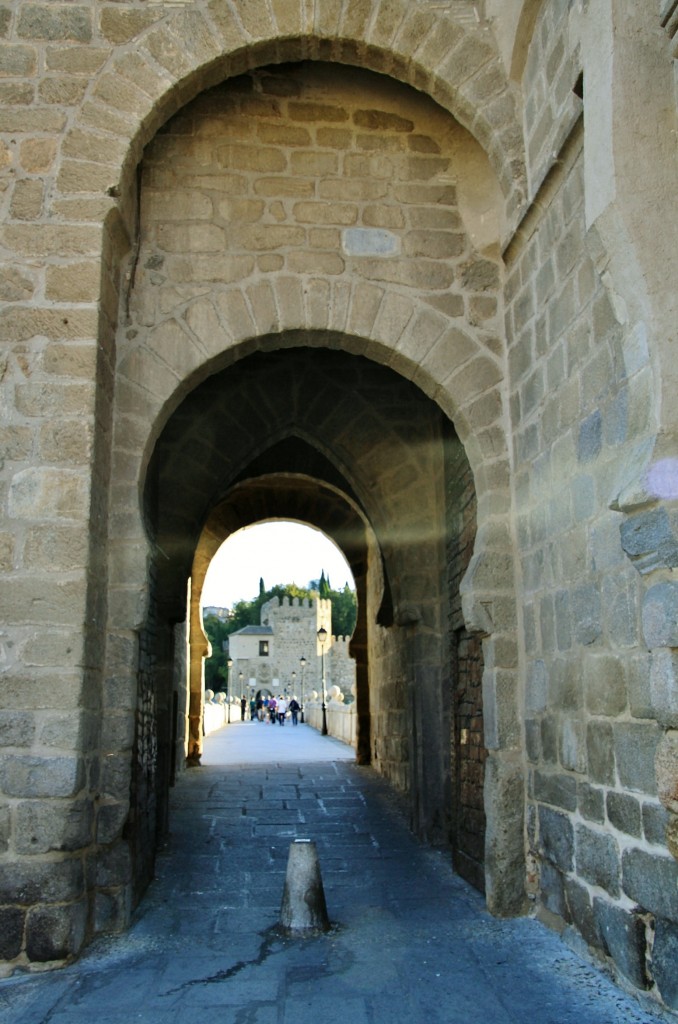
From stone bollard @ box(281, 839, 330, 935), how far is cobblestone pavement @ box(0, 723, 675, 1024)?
8cm

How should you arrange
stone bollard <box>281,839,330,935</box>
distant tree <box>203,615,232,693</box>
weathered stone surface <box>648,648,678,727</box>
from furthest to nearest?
distant tree <box>203,615,232,693</box>, stone bollard <box>281,839,330,935</box>, weathered stone surface <box>648,648,678,727</box>

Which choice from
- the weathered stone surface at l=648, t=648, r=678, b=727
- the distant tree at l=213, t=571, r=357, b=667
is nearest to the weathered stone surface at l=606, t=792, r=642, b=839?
the weathered stone surface at l=648, t=648, r=678, b=727

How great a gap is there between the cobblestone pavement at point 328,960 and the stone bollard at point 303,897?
0.08 metres

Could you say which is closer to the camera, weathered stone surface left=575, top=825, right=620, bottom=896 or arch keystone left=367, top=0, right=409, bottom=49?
weathered stone surface left=575, top=825, right=620, bottom=896

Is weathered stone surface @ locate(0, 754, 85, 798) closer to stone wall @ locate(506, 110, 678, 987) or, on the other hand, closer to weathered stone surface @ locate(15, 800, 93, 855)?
weathered stone surface @ locate(15, 800, 93, 855)

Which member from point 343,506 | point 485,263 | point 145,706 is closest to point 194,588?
point 343,506

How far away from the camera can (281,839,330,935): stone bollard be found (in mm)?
4246

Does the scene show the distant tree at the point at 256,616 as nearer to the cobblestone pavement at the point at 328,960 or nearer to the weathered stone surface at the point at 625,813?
the cobblestone pavement at the point at 328,960

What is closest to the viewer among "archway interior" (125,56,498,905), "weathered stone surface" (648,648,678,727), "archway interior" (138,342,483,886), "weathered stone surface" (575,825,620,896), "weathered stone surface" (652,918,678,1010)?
"weathered stone surface" (648,648,678,727)

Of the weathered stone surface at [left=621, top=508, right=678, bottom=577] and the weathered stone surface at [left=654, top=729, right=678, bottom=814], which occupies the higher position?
the weathered stone surface at [left=621, top=508, right=678, bottom=577]

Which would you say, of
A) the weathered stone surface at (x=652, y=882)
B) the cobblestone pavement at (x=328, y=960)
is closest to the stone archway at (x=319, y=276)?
the cobblestone pavement at (x=328, y=960)

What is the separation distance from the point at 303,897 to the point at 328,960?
1.55 feet

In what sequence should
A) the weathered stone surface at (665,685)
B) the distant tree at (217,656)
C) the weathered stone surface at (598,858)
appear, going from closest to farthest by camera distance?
the weathered stone surface at (665,685) → the weathered stone surface at (598,858) → the distant tree at (217,656)

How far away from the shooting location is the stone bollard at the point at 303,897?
4246 millimetres
